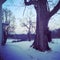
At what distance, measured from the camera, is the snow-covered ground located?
3045 mm

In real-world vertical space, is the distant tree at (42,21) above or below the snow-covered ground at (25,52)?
above

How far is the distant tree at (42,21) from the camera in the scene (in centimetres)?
305

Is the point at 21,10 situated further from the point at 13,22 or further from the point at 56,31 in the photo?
the point at 56,31

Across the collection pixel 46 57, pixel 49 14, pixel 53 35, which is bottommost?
pixel 46 57

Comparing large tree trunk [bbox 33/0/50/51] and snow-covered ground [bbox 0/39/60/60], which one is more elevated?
large tree trunk [bbox 33/0/50/51]

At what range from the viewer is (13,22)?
3.08m

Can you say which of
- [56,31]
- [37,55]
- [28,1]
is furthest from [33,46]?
[28,1]

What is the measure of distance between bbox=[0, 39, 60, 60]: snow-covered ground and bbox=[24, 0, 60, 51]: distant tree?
6 cm

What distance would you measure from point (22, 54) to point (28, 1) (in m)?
0.61

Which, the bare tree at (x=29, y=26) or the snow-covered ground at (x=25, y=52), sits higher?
the bare tree at (x=29, y=26)

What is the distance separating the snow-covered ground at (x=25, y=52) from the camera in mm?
3045

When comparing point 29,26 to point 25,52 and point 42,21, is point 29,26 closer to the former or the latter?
point 42,21

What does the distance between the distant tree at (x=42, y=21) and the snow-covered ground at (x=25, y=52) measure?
0.06 meters

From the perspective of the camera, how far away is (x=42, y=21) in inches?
120
